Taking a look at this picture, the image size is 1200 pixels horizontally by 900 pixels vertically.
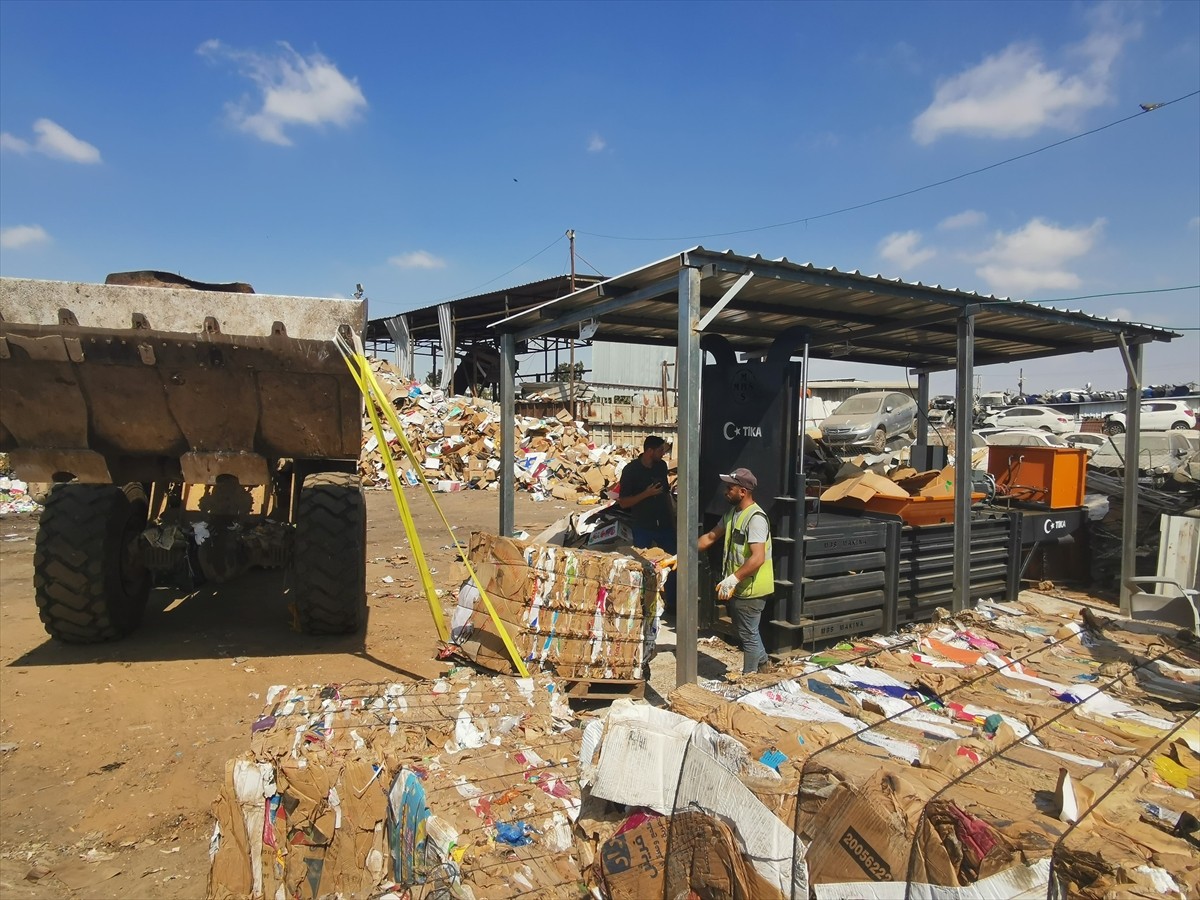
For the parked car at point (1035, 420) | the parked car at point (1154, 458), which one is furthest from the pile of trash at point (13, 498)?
the parked car at point (1035, 420)

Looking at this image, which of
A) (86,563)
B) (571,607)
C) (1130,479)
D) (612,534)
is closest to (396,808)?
(571,607)

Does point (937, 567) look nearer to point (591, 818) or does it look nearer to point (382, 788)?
point (591, 818)

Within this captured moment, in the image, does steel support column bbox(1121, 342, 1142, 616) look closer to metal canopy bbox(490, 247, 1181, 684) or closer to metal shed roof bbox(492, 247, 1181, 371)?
metal canopy bbox(490, 247, 1181, 684)

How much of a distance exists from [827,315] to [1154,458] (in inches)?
360

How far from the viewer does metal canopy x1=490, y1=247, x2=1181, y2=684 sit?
453 cm

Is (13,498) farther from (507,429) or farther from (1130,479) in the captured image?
(1130,479)

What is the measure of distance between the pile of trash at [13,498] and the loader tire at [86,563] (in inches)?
359

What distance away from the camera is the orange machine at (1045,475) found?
7.79m

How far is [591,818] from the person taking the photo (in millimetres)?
2629

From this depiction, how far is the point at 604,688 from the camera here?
4.77 m

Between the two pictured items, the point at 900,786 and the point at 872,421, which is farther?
the point at 872,421

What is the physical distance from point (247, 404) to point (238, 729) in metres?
2.12

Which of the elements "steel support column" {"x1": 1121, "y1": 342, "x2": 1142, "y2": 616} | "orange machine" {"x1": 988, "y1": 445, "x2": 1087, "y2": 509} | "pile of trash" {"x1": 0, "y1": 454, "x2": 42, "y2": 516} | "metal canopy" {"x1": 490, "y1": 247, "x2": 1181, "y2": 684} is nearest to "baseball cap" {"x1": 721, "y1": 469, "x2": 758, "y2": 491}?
"metal canopy" {"x1": 490, "y1": 247, "x2": 1181, "y2": 684}

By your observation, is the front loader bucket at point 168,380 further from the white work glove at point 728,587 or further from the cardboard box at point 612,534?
the white work glove at point 728,587
